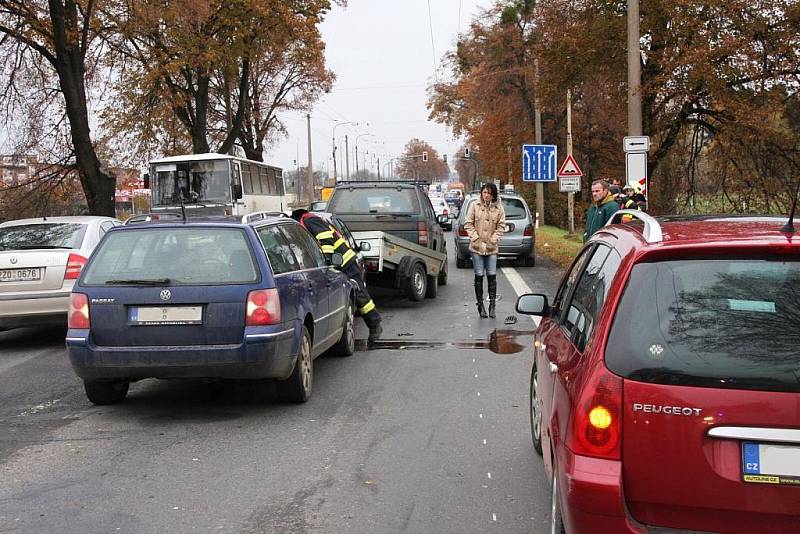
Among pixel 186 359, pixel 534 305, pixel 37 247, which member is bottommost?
pixel 186 359

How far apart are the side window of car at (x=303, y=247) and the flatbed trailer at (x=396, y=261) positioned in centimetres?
394

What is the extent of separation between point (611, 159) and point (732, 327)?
4021 centimetres

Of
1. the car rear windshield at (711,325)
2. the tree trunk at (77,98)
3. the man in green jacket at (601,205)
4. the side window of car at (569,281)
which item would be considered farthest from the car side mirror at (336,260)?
the tree trunk at (77,98)

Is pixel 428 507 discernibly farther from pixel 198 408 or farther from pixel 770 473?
pixel 198 408

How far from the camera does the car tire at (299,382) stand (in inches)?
270

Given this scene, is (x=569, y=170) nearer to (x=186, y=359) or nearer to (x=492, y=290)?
(x=492, y=290)

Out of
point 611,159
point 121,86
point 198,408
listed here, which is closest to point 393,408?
point 198,408

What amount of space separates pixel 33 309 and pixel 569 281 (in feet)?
23.9

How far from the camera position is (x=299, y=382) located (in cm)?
688

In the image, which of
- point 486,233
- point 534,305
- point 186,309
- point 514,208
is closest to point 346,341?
point 186,309

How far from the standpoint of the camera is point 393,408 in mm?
6801

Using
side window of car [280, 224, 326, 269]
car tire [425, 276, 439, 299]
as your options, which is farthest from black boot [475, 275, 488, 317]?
side window of car [280, 224, 326, 269]

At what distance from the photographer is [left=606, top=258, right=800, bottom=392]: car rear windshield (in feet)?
9.65

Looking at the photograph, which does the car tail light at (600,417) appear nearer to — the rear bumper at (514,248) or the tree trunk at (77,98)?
the rear bumper at (514,248)
